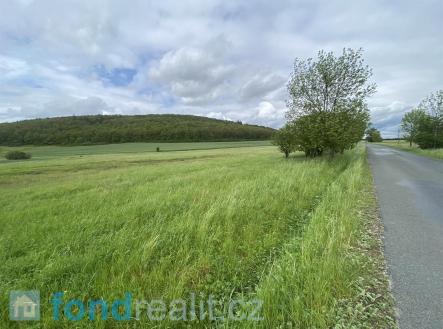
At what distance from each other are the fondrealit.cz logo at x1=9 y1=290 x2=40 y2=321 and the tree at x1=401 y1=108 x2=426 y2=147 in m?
62.4

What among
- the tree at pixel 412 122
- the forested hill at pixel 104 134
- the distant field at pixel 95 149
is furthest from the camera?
the forested hill at pixel 104 134

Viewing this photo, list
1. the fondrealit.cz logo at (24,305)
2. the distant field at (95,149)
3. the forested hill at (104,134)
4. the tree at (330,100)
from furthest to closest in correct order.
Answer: the forested hill at (104,134) < the distant field at (95,149) < the tree at (330,100) < the fondrealit.cz logo at (24,305)

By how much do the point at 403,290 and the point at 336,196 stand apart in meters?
4.69

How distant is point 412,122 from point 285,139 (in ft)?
139

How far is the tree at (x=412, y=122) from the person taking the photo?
155ft

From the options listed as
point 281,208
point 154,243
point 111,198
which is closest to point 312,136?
point 281,208

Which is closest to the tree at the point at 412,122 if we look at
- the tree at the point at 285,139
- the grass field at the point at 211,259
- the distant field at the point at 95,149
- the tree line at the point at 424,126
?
the tree line at the point at 424,126

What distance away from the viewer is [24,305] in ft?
9.53

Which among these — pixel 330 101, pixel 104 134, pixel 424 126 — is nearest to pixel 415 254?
pixel 330 101

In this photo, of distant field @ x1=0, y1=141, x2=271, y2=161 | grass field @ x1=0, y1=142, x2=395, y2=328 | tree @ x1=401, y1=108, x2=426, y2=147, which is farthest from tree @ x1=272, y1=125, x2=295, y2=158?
distant field @ x1=0, y1=141, x2=271, y2=161

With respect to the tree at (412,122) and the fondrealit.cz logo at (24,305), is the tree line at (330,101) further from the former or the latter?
the tree at (412,122)

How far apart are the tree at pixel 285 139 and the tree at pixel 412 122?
38.2 m

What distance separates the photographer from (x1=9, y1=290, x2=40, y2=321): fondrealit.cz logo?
9.10 feet

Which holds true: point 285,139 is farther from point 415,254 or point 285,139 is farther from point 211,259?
point 211,259
